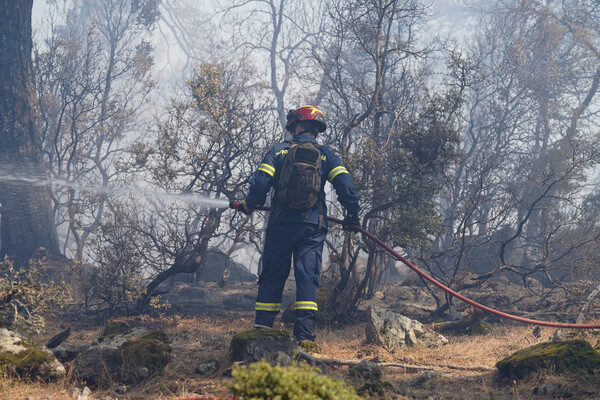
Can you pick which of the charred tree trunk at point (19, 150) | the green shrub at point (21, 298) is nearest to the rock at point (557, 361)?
the green shrub at point (21, 298)

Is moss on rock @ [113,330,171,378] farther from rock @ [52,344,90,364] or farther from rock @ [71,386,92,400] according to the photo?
rock @ [52,344,90,364]

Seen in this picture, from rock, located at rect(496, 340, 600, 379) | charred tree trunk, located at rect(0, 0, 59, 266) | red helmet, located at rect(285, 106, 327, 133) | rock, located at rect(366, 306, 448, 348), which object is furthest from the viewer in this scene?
charred tree trunk, located at rect(0, 0, 59, 266)

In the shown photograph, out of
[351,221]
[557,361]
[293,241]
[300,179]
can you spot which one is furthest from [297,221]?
[557,361]

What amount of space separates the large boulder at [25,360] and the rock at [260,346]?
1.39 m

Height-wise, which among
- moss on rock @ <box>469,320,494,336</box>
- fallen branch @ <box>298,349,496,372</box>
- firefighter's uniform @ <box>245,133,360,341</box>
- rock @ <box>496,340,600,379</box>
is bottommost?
fallen branch @ <box>298,349,496,372</box>

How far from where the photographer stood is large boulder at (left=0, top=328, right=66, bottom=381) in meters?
3.46

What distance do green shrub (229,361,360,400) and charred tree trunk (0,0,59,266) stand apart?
33.7ft

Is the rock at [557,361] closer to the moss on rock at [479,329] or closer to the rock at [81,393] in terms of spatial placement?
the moss on rock at [479,329]

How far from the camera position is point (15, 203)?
35.8 ft

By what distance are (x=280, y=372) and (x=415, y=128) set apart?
19.2ft

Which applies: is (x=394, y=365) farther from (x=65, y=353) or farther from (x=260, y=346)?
(x=65, y=353)

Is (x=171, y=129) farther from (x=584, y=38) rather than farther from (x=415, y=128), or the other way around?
(x=584, y=38)

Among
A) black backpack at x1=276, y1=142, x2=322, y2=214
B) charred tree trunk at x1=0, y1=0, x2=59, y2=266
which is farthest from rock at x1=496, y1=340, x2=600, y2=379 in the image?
charred tree trunk at x1=0, y1=0, x2=59, y2=266

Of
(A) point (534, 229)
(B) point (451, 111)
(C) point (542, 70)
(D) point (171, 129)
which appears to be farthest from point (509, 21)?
(D) point (171, 129)
